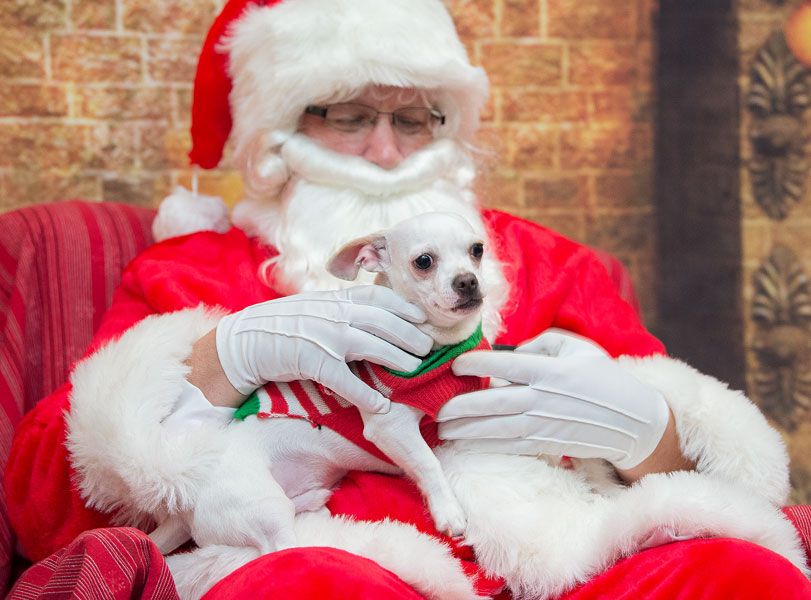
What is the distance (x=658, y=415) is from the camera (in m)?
1.36

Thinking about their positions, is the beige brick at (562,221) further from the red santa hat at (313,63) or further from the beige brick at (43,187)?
the beige brick at (43,187)

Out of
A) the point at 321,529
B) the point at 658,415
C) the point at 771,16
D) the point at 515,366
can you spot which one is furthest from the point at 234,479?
the point at 771,16

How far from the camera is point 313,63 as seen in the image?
1.62 metres

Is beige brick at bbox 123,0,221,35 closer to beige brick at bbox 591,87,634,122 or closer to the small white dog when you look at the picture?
beige brick at bbox 591,87,634,122

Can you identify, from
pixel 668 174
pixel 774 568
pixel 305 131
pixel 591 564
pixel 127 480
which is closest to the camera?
pixel 774 568

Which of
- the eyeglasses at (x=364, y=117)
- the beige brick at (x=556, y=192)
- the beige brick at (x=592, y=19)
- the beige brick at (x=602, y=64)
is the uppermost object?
the beige brick at (x=592, y=19)

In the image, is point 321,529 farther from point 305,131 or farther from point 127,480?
point 305,131

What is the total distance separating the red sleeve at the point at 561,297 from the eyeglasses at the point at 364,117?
27 cm

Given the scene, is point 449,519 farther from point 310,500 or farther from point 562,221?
point 562,221

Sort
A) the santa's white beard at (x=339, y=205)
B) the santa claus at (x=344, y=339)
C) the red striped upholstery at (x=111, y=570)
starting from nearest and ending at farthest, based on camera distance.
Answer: the red striped upholstery at (x=111, y=570) → the santa claus at (x=344, y=339) → the santa's white beard at (x=339, y=205)

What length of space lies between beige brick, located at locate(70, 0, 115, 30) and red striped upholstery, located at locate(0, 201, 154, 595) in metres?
0.63

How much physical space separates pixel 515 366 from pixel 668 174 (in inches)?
56.5

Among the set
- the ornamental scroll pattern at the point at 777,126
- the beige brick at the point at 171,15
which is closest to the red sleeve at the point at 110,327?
the beige brick at the point at 171,15

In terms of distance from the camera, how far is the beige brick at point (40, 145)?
2207 mm
